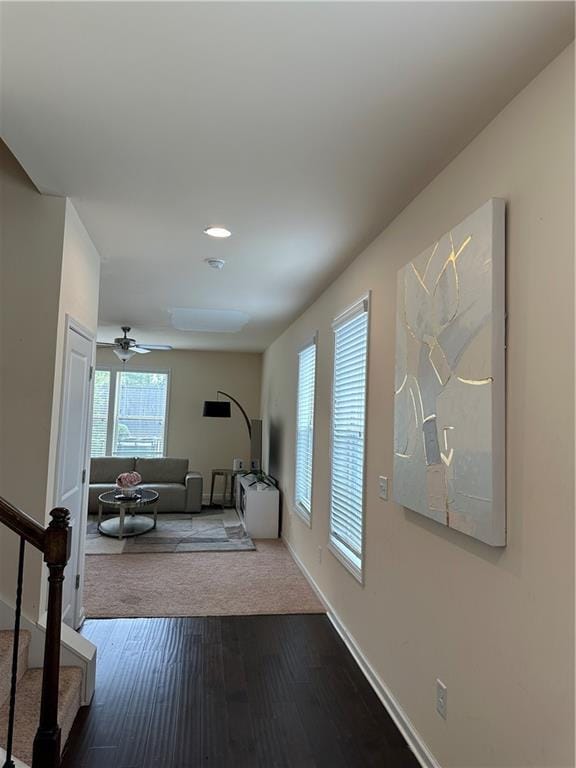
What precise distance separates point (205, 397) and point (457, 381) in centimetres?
726

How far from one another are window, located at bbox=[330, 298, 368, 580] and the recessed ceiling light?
99cm

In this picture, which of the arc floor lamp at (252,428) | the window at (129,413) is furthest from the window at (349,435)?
the window at (129,413)

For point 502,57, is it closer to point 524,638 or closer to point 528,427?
point 528,427

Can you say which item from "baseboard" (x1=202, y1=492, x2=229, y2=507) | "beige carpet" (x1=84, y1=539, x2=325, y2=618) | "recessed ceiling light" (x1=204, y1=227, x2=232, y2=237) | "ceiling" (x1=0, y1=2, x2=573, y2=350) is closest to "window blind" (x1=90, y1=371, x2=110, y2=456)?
"baseboard" (x1=202, y1=492, x2=229, y2=507)

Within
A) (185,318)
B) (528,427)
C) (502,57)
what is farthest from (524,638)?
(185,318)

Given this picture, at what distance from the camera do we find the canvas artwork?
5.37 feet

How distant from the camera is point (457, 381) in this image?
1844mm

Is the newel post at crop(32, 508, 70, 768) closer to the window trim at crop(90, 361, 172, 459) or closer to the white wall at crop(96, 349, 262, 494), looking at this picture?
the window trim at crop(90, 361, 172, 459)

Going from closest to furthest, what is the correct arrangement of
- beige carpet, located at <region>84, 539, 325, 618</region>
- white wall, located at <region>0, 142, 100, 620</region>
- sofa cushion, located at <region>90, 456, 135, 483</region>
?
white wall, located at <region>0, 142, 100, 620</region>, beige carpet, located at <region>84, 539, 325, 618</region>, sofa cushion, located at <region>90, 456, 135, 483</region>

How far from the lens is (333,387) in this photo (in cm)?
392

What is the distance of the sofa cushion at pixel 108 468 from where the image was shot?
7477mm

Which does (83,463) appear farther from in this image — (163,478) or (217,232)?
(163,478)

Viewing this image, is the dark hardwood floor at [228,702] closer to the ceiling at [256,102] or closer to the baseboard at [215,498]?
the ceiling at [256,102]

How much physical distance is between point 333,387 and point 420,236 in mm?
1719
